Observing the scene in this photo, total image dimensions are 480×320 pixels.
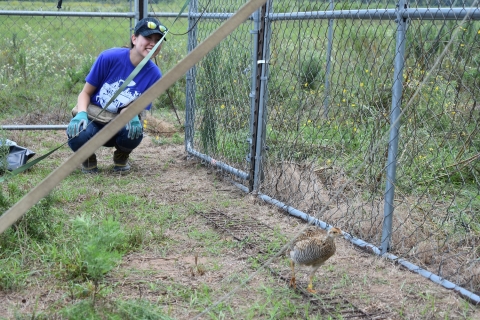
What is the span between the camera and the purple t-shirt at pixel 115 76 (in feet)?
18.0

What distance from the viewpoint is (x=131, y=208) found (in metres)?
4.55

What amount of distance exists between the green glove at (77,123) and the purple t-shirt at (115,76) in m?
0.29

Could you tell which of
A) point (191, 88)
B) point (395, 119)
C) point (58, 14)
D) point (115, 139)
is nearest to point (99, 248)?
point (395, 119)

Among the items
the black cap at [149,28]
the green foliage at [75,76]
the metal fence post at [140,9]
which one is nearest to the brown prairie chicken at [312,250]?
the black cap at [149,28]

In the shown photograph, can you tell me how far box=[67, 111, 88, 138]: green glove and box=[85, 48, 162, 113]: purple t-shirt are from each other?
0.29 meters

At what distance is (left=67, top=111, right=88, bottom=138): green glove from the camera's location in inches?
205

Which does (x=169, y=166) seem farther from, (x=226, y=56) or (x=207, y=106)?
(x=226, y=56)

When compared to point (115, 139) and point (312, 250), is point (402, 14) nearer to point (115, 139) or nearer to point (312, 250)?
point (312, 250)

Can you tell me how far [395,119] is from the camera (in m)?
3.44

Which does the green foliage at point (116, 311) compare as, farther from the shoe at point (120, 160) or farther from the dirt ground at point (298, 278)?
the shoe at point (120, 160)

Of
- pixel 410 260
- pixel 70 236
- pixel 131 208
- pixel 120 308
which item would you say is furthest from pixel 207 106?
pixel 120 308

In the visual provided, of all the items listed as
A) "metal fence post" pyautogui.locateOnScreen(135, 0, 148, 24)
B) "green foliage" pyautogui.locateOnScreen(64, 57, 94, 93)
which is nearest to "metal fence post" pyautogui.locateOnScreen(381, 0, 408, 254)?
"metal fence post" pyautogui.locateOnScreen(135, 0, 148, 24)

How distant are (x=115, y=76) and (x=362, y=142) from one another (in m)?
2.51

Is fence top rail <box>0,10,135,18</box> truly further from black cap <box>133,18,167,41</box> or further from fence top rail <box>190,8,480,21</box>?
fence top rail <box>190,8,480,21</box>
